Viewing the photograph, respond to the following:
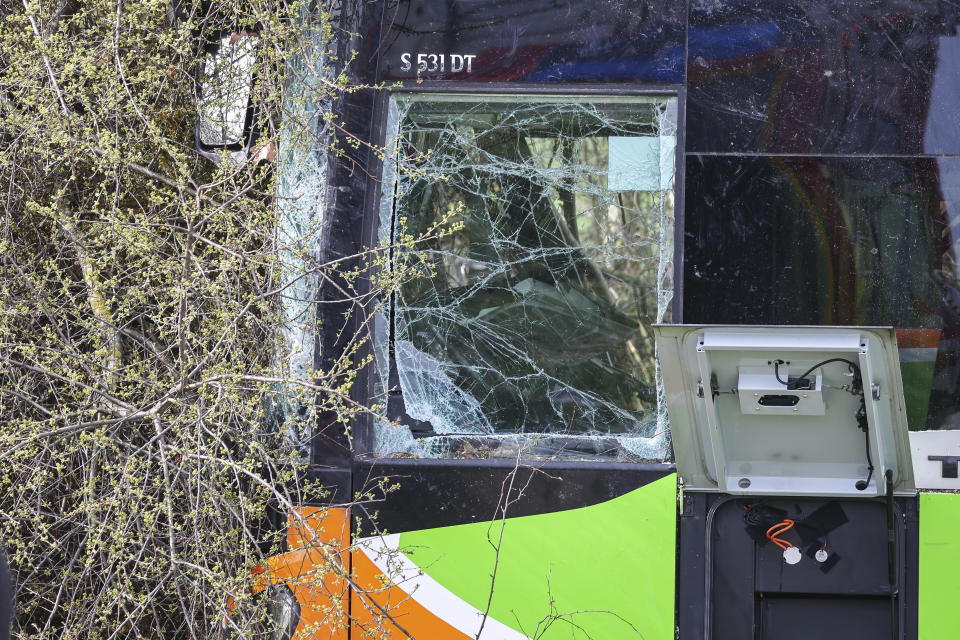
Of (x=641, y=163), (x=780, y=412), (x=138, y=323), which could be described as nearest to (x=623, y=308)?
(x=641, y=163)

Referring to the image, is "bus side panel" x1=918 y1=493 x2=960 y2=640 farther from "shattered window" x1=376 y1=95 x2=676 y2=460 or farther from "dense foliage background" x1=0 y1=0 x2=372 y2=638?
"dense foliage background" x1=0 y1=0 x2=372 y2=638

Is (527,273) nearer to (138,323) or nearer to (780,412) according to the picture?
(780,412)

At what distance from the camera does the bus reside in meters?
4.09

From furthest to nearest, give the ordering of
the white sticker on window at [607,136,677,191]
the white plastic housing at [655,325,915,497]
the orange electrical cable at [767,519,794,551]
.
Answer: the white sticker on window at [607,136,677,191], the orange electrical cable at [767,519,794,551], the white plastic housing at [655,325,915,497]

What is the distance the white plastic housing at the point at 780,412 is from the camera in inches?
150

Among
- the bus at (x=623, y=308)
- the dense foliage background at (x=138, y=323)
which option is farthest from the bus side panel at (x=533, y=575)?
the dense foliage background at (x=138, y=323)

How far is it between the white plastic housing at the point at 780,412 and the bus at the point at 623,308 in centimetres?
1

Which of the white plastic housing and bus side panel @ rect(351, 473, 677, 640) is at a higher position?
the white plastic housing

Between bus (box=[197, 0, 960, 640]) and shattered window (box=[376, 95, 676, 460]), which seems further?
shattered window (box=[376, 95, 676, 460])

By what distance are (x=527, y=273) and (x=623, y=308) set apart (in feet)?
1.38

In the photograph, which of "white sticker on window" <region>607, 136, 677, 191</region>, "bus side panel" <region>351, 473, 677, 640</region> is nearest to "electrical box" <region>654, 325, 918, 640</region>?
"bus side panel" <region>351, 473, 677, 640</region>

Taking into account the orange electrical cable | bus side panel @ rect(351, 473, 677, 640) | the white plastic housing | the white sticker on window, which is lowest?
bus side panel @ rect(351, 473, 677, 640)

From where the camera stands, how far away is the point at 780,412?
394 centimetres

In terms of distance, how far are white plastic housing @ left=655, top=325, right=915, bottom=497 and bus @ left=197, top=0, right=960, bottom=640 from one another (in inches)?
0.5
